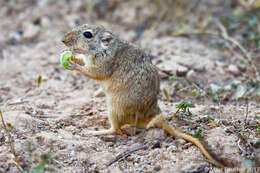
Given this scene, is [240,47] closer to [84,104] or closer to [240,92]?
[240,92]

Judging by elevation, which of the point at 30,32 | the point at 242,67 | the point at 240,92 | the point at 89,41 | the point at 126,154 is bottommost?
the point at 126,154

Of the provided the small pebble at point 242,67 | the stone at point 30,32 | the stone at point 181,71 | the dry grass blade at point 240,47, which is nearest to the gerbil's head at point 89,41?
the stone at point 181,71

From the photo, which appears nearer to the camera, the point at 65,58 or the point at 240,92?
the point at 65,58

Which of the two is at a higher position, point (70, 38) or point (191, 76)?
point (70, 38)

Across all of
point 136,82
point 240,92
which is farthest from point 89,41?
point 240,92

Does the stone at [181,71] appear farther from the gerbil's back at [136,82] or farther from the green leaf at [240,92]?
the gerbil's back at [136,82]

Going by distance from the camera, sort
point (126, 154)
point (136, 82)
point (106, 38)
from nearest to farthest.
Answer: point (126, 154), point (136, 82), point (106, 38)
